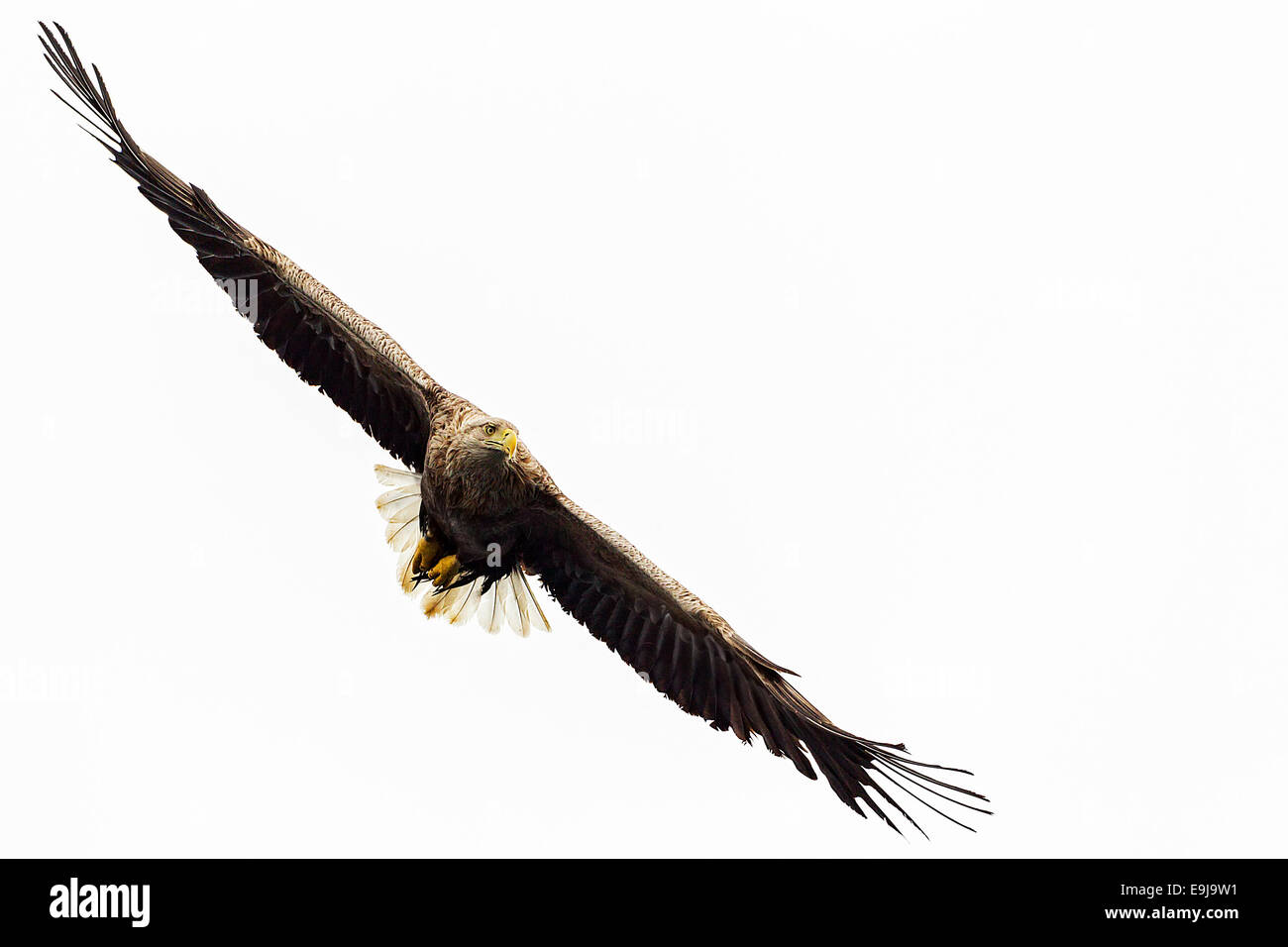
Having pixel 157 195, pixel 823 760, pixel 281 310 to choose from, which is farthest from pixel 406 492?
pixel 823 760

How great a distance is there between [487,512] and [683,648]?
142 centimetres

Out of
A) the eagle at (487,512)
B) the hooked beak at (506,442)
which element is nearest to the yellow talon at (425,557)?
the eagle at (487,512)

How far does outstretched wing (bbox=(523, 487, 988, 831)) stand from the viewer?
8156 millimetres

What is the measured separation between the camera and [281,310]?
8.59 meters

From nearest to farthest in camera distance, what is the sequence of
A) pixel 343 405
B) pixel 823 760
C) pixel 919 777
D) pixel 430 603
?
pixel 919 777 → pixel 823 760 → pixel 343 405 → pixel 430 603

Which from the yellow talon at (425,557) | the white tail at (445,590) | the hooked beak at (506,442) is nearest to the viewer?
the hooked beak at (506,442)

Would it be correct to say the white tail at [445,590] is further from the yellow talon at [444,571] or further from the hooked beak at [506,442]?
the hooked beak at [506,442]

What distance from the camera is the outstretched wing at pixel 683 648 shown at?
321 inches

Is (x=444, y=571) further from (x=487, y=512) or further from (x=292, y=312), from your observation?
(x=292, y=312)

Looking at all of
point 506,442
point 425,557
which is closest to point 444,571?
point 425,557

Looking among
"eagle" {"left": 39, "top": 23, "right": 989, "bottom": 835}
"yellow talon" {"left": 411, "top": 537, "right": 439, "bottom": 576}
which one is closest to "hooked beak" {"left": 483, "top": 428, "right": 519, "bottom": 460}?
"eagle" {"left": 39, "top": 23, "right": 989, "bottom": 835}

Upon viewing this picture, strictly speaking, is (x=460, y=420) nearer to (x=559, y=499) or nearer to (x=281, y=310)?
(x=559, y=499)

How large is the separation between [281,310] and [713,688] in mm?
3358

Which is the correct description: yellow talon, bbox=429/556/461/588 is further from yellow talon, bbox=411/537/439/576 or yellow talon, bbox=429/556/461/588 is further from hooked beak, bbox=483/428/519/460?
hooked beak, bbox=483/428/519/460
